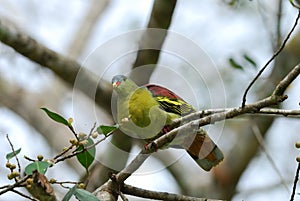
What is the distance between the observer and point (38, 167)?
171 centimetres

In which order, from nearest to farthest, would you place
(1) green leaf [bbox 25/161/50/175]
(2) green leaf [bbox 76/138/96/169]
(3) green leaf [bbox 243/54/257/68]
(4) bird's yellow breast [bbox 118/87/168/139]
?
(1) green leaf [bbox 25/161/50/175] → (2) green leaf [bbox 76/138/96/169] → (4) bird's yellow breast [bbox 118/87/168/139] → (3) green leaf [bbox 243/54/257/68]

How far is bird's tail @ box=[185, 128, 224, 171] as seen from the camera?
264 centimetres

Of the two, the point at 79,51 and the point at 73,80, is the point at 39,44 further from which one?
the point at 79,51

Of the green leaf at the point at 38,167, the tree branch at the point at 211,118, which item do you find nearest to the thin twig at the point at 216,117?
the tree branch at the point at 211,118

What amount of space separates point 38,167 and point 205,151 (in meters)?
1.16

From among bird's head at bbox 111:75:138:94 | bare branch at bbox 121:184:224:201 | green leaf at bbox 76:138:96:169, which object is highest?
bird's head at bbox 111:75:138:94

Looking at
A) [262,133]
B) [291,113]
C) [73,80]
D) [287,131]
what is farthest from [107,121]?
[291,113]

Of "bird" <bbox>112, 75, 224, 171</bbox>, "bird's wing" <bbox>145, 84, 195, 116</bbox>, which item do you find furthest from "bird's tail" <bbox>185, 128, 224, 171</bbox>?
"bird's wing" <bbox>145, 84, 195, 116</bbox>

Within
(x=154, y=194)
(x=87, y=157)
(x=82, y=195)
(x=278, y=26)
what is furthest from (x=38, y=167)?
(x=278, y=26)

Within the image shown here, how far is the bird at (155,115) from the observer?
255cm

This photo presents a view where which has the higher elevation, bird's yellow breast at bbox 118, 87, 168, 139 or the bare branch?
bird's yellow breast at bbox 118, 87, 168, 139

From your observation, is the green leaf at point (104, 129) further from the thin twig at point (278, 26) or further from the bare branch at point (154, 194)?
the thin twig at point (278, 26)

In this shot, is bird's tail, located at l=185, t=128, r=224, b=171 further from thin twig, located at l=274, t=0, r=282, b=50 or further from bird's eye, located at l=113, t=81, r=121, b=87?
thin twig, located at l=274, t=0, r=282, b=50

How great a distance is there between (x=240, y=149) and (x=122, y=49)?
5.40 feet
